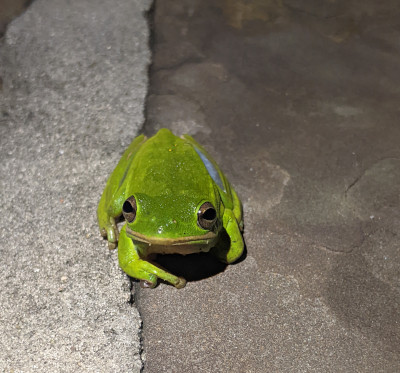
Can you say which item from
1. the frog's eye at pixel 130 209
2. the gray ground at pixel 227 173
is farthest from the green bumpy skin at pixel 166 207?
the gray ground at pixel 227 173

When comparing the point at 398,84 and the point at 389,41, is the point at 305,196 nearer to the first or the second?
the point at 398,84

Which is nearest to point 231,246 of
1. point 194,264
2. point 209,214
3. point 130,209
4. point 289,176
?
point 194,264

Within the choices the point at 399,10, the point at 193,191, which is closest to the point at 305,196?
the point at 193,191

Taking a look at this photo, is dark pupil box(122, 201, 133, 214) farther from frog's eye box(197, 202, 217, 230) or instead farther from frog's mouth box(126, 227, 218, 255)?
frog's eye box(197, 202, 217, 230)

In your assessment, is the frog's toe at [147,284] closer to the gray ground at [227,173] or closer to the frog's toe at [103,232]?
the gray ground at [227,173]

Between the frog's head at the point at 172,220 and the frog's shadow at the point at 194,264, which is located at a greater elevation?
the frog's head at the point at 172,220

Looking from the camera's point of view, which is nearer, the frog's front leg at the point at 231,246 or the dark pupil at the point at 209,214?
the dark pupil at the point at 209,214

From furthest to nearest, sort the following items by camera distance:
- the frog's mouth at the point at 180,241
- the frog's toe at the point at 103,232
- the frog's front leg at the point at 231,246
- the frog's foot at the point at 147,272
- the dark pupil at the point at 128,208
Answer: the frog's toe at the point at 103,232 → the frog's front leg at the point at 231,246 → the frog's foot at the point at 147,272 → the dark pupil at the point at 128,208 → the frog's mouth at the point at 180,241
